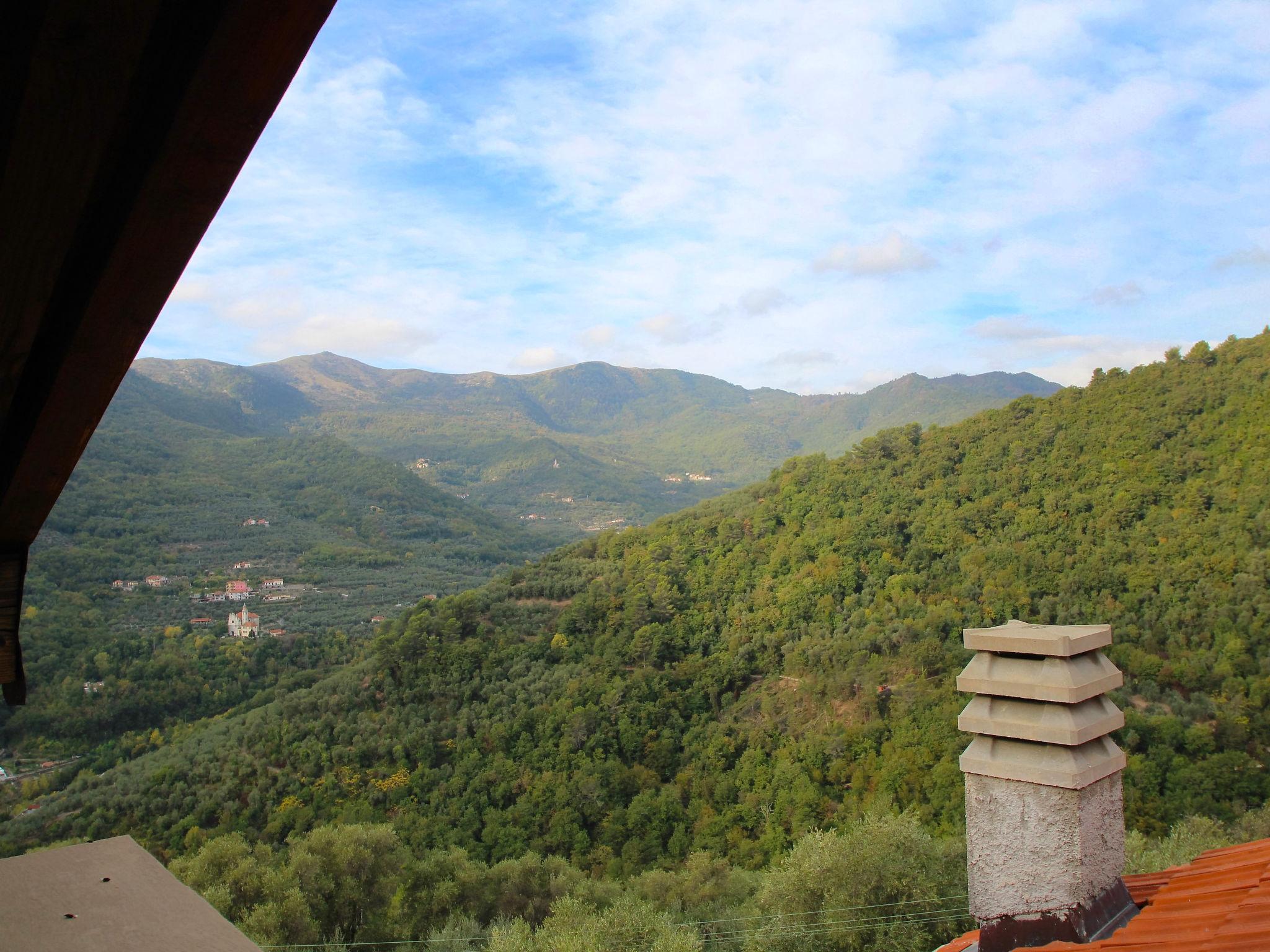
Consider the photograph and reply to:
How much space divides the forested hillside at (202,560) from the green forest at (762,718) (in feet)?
12.6

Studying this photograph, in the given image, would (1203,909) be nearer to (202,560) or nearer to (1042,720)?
(1042,720)

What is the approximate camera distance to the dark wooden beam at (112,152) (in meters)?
0.47

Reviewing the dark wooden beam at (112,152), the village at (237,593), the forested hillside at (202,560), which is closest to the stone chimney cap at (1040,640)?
the dark wooden beam at (112,152)

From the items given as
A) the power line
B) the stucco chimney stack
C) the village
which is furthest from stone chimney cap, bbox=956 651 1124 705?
the village

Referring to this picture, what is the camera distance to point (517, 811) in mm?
16906

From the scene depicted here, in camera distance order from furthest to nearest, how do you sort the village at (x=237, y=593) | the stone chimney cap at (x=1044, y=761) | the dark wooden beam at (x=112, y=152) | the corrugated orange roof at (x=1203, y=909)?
1. the village at (x=237, y=593)
2. the stone chimney cap at (x=1044, y=761)
3. the corrugated orange roof at (x=1203, y=909)
4. the dark wooden beam at (x=112, y=152)

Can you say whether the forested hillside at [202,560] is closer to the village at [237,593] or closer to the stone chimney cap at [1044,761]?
the village at [237,593]

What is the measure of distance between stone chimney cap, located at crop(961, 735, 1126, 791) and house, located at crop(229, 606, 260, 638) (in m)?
37.7

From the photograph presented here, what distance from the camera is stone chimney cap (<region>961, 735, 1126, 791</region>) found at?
208 centimetres

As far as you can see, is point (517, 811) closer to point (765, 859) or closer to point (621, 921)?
point (765, 859)

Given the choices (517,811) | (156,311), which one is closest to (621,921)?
(517,811)

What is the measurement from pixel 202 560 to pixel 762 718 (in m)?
41.9

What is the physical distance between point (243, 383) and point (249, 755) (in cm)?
12715

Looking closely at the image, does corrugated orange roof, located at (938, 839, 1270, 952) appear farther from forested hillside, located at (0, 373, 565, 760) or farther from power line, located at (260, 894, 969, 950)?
forested hillside, located at (0, 373, 565, 760)
